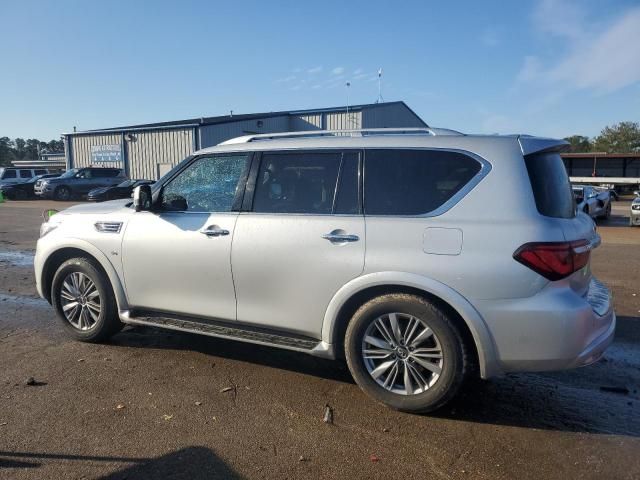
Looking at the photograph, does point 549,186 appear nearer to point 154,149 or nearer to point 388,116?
point 154,149

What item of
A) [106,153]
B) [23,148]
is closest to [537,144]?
[106,153]

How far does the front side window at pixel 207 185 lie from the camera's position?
4.57 m

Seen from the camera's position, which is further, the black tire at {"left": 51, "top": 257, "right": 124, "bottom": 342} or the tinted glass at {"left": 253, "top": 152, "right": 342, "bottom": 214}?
the black tire at {"left": 51, "top": 257, "right": 124, "bottom": 342}

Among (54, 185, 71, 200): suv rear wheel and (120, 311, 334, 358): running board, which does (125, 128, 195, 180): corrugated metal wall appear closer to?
(54, 185, 71, 200): suv rear wheel

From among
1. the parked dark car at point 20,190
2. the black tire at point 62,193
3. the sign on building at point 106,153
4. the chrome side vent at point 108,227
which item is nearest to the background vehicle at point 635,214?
the chrome side vent at point 108,227

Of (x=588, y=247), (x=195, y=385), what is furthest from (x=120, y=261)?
(x=588, y=247)

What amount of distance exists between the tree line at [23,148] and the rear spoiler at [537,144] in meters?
112

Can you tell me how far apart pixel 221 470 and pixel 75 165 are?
41375 millimetres

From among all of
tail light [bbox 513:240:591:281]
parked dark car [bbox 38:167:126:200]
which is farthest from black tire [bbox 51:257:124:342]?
parked dark car [bbox 38:167:126:200]

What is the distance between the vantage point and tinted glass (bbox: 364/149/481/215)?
375cm

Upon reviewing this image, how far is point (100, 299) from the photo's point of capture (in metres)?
5.06

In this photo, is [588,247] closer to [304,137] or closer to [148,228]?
[304,137]

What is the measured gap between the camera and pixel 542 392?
423 cm

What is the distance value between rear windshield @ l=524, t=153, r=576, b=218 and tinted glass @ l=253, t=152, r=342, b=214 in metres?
1.41
